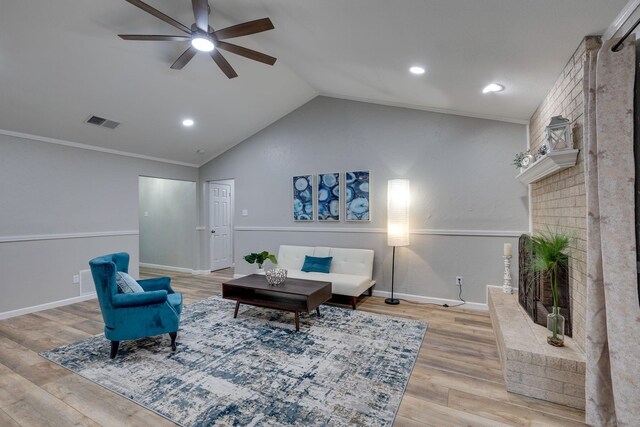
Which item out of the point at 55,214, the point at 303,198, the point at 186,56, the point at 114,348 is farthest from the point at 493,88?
the point at 55,214

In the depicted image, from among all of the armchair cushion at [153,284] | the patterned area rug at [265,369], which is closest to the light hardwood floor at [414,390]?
the patterned area rug at [265,369]

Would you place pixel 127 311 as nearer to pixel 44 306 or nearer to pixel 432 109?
pixel 44 306

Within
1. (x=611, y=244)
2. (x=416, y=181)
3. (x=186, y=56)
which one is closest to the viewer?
(x=611, y=244)

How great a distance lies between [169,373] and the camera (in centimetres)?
244

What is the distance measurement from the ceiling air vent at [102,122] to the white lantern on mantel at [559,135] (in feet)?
16.7

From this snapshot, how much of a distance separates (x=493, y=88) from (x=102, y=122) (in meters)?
4.89

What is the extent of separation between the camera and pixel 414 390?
221 centimetres

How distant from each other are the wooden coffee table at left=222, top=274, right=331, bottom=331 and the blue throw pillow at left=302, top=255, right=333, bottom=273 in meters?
0.69

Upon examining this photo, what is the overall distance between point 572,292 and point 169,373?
10.8 ft

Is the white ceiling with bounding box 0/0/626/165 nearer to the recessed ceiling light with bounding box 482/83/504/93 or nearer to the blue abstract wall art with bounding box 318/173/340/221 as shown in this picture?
the recessed ceiling light with bounding box 482/83/504/93

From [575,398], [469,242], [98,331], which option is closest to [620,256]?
[575,398]

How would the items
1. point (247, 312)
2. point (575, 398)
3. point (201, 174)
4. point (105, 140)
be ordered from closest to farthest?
1. point (575, 398)
2. point (247, 312)
3. point (105, 140)
4. point (201, 174)

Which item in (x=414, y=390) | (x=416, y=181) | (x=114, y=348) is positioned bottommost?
(x=414, y=390)

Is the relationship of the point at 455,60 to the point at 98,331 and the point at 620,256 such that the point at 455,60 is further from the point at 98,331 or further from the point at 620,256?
the point at 98,331
